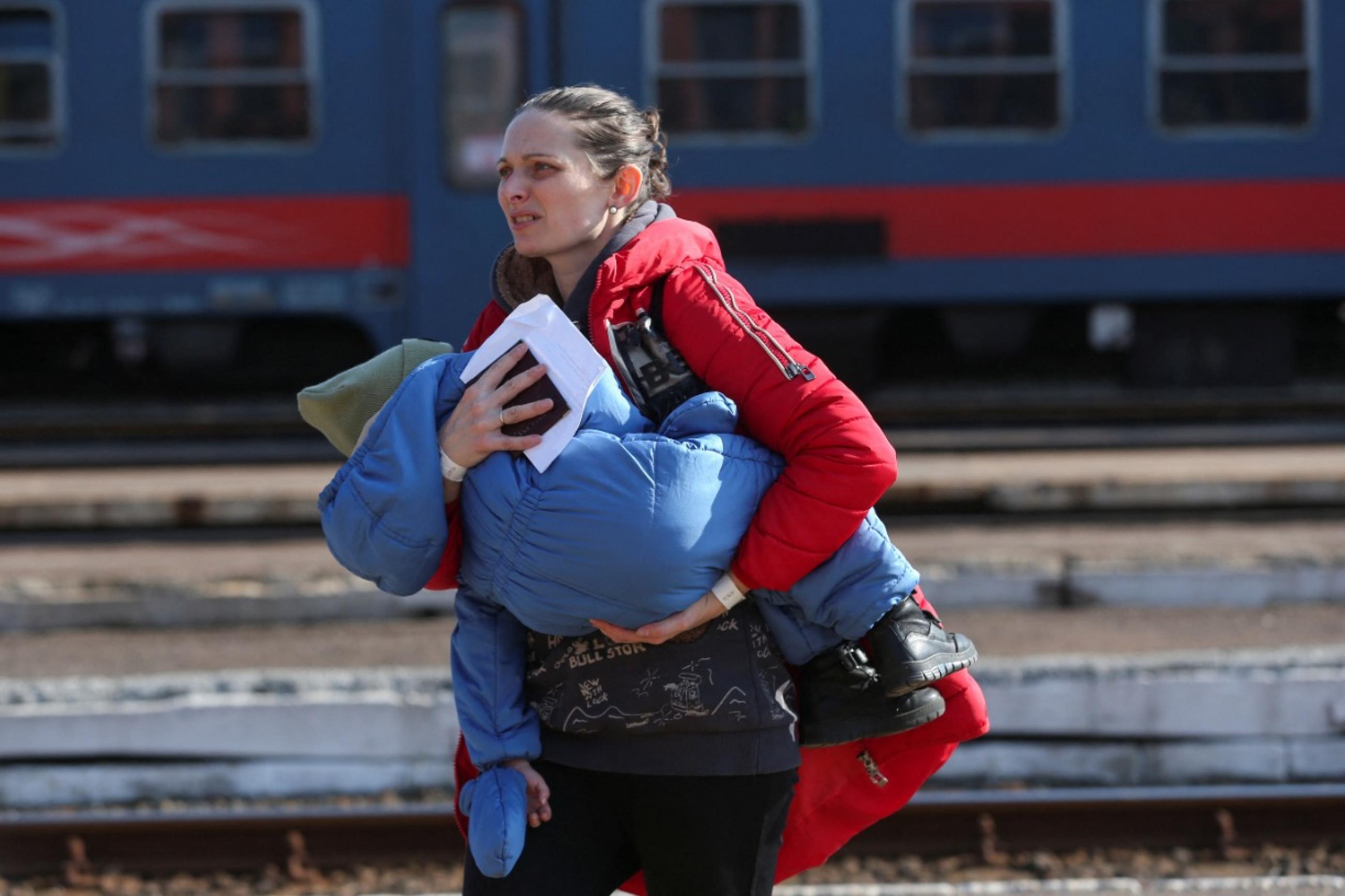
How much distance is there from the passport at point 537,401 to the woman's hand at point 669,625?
0.85ft

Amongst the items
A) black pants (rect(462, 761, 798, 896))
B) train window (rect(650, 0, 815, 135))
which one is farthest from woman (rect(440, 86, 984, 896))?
train window (rect(650, 0, 815, 135))

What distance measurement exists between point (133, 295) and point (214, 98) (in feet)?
4.46

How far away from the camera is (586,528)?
1968 millimetres

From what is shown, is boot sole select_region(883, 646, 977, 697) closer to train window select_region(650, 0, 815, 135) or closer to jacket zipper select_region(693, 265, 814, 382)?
jacket zipper select_region(693, 265, 814, 382)

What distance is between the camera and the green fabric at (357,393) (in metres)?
2.16

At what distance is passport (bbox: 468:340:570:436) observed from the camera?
6.56 ft

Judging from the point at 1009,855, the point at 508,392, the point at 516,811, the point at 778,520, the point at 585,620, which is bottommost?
the point at 1009,855

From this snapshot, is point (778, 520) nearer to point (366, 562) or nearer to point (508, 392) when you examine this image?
point (508, 392)

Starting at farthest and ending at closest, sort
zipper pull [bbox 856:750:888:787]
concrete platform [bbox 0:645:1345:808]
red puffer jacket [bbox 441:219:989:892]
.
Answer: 1. concrete platform [bbox 0:645:1345:808]
2. zipper pull [bbox 856:750:888:787]
3. red puffer jacket [bbox 441:219:989:892]

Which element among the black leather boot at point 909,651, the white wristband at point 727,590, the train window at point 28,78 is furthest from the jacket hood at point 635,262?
the train window at point 28,78

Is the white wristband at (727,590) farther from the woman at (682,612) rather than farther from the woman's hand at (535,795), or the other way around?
the woman's hand at (535,795)

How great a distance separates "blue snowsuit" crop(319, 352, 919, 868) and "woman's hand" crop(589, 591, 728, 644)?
0.01 m

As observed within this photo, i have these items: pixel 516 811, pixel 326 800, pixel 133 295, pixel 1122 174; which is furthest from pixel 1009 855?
pixel 133 295

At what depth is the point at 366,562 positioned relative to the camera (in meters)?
2.04
